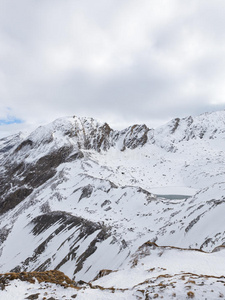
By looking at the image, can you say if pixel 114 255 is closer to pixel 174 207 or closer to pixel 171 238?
pixel 171 238

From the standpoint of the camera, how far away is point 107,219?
144 feet

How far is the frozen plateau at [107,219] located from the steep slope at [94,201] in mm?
239

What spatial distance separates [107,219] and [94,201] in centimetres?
1009

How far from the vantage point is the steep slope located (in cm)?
3206

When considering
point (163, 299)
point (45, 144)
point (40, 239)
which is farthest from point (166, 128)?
point (163, 299)

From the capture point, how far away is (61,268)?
112 ft

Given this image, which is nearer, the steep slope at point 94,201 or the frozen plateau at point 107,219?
the frozen plateau at point 107,219

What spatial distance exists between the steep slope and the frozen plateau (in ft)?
0.78

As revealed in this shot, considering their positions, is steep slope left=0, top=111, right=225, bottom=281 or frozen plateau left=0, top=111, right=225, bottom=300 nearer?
frozen plateau left=0, top=111, right=225, bottom=300

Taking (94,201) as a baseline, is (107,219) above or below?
below

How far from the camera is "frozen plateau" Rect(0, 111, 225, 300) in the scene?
11.5 m

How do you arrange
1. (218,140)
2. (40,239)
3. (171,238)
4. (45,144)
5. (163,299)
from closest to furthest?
(163,299), (171,238), (40,239), (45,144), (218,140)

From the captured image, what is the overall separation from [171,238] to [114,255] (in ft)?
33.8

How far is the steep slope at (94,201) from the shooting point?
105 feet
